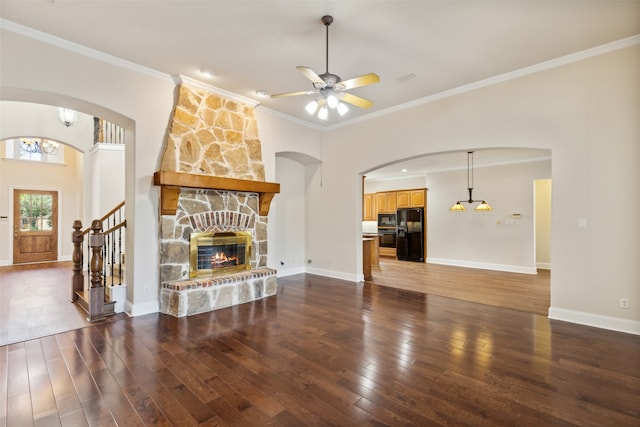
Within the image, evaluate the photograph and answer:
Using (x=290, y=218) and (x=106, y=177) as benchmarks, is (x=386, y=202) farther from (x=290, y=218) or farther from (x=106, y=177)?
(x=106, y=177)

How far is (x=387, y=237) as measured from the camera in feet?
34.7

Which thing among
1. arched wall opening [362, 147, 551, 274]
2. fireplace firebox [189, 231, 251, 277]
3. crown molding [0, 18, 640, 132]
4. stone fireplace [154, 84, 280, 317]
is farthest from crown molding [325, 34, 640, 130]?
fireplace firebox [189, 231, 251, 277]

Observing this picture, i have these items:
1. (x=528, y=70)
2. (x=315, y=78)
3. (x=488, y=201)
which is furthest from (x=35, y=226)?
(x=488, y=201)

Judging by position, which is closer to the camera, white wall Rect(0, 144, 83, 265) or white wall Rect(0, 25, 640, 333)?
white wall Rect(0, 25, 640, 333)

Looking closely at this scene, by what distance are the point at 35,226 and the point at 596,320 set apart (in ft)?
42.6

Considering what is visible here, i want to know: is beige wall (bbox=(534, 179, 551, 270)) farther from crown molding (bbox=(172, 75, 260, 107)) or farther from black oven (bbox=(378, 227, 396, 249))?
crown molding (bbox=(172, 75, 260, 107))

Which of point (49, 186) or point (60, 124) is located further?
point (49, 186)

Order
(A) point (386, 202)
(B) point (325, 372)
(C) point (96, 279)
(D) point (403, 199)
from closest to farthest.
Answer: (B) point (325, 372), (C) point (96, 279), (D) point (403, 199), (A) point (386, 202)

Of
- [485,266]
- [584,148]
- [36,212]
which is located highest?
[584,148]

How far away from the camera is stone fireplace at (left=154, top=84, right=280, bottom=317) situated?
4129mm

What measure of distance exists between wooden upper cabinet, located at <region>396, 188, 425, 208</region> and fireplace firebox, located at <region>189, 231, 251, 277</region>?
21.4ft

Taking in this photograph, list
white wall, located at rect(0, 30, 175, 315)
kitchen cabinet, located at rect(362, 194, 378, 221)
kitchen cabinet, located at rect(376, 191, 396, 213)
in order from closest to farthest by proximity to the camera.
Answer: white wall, located at rect(0, 30, 175, 315) < kitchen cabinet, located at rect(376, 191, 396, 213) < kitchen cabinet, located at rect(362, 194, 378, 221)

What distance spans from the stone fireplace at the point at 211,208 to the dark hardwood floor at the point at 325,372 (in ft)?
1.66

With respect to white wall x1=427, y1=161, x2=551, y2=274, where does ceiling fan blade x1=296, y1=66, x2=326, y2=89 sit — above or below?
above
